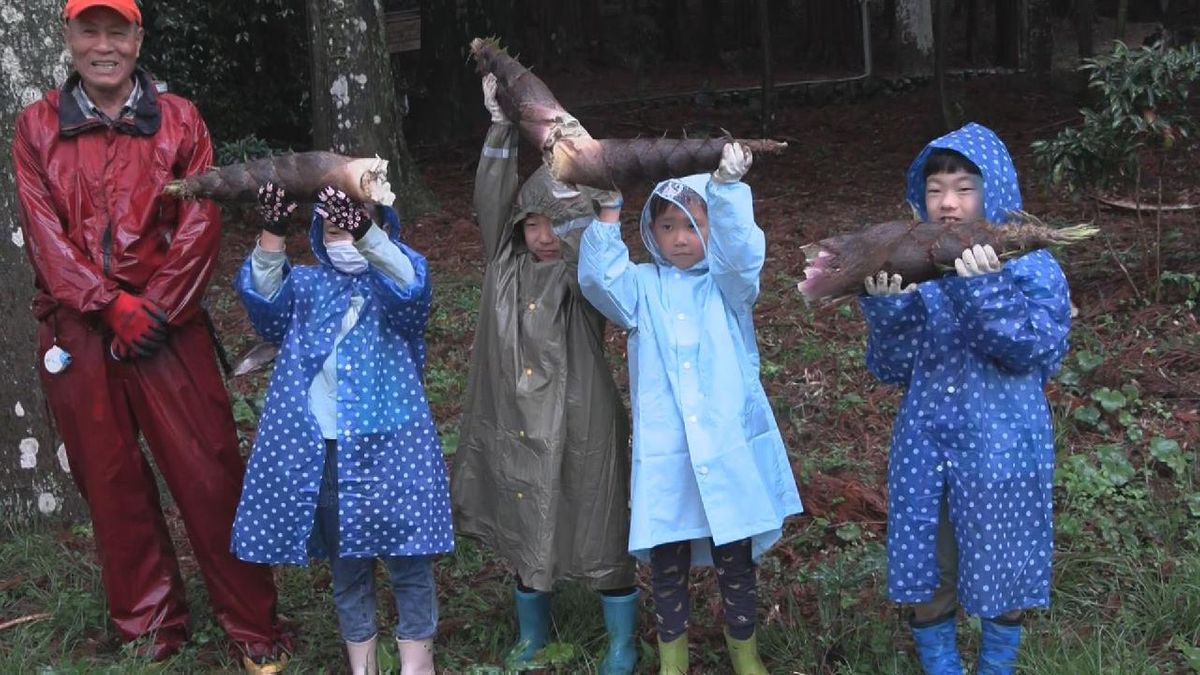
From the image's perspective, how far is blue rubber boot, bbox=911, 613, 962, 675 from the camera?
13.3 feet

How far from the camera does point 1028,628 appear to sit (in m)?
4.56

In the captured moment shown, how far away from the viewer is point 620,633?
4.46 m

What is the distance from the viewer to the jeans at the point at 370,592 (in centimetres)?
439

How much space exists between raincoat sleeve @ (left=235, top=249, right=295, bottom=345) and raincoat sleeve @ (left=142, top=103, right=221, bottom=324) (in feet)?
0.98

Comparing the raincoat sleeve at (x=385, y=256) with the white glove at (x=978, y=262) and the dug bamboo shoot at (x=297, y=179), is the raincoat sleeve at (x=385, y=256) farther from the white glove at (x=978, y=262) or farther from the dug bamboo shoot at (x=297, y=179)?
the white glove at (x=978, y=262)

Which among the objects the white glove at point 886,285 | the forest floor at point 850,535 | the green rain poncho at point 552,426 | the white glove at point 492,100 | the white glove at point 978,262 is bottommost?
the forest floor at point 850,535

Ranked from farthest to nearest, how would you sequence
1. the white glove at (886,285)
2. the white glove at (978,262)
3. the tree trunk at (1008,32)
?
1. the tree trunk at (1008,32)
2. the white glove at (886,285)
3. the white glove at (978,262)

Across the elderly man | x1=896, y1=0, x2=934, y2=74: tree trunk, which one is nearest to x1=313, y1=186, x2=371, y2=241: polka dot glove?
the elderly man

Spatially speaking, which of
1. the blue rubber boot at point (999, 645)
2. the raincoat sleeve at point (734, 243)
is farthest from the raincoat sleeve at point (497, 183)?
the blue rubber boot at point (999, 645)

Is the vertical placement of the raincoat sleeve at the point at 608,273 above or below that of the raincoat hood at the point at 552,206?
below

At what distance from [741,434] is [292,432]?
4.74ft

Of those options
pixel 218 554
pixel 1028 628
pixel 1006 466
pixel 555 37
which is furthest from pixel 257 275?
pixel 555 37

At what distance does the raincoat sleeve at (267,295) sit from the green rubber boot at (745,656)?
1825 millimetres

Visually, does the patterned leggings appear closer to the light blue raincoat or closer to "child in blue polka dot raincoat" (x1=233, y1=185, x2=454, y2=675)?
the light blue raincoat
